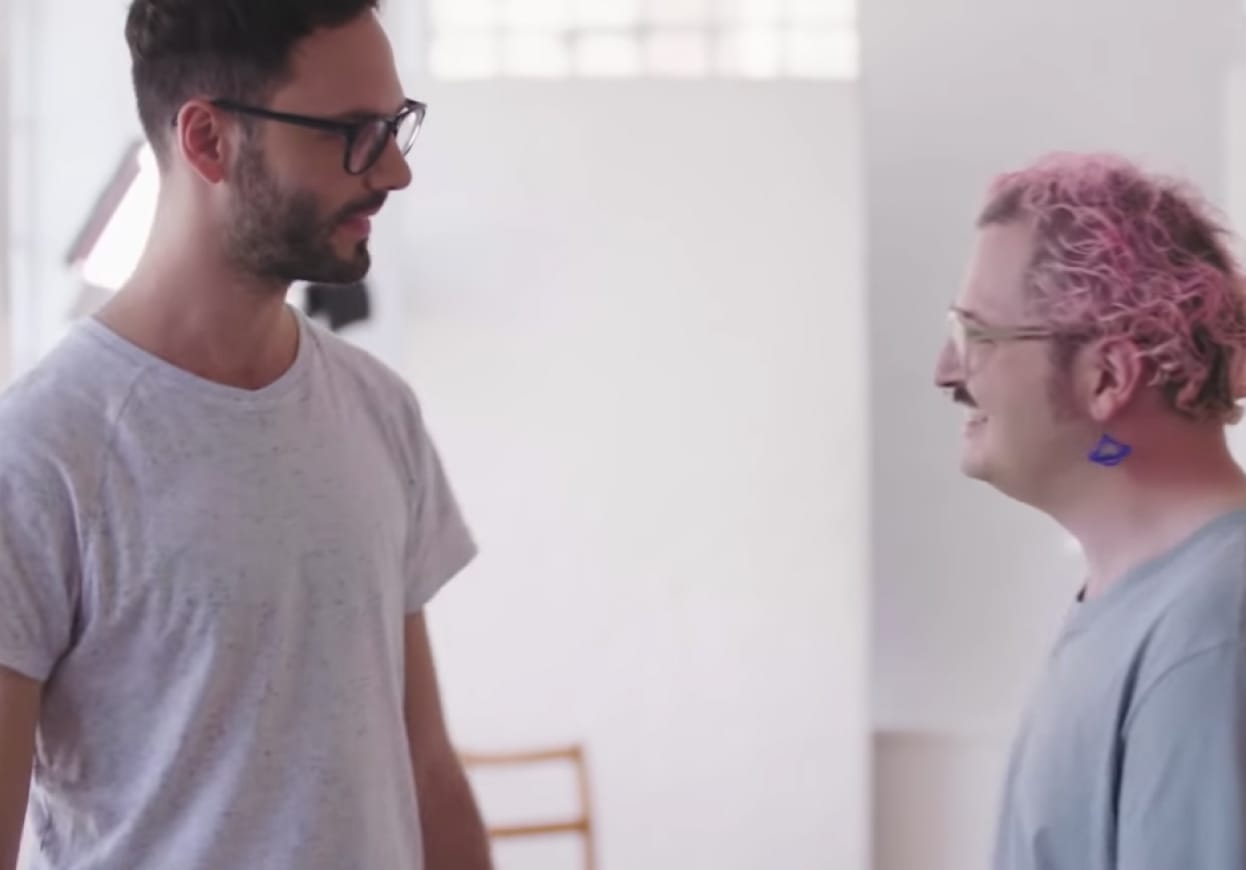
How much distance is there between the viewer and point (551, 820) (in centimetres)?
290

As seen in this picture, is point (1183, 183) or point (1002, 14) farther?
point (1002, 14)

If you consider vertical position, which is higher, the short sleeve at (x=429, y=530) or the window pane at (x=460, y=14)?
the window pane at (x=460, y=14)

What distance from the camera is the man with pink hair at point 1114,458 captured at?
0.97 meters

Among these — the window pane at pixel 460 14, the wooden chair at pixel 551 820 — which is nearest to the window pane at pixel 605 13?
the window pane at pixel 460 14

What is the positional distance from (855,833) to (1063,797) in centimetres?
191

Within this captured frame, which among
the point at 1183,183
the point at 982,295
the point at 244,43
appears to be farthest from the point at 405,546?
the point at 1183,183

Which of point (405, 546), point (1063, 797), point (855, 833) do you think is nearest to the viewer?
point (1063, 797)

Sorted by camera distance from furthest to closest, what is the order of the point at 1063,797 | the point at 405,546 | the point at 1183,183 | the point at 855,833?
the point at 855,833 → the point at 405,546 → the point at 1183,183 → the point at 1063,797

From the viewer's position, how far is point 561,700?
9.53 feet

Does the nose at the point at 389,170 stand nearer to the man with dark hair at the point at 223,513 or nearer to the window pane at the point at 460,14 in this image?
the man with dark hair at the point at 223,513

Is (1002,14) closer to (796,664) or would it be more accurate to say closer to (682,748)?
(796,664)

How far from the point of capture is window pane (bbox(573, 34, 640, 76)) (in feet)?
10.0

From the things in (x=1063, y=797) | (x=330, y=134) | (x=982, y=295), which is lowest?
(x=1063, y=797)

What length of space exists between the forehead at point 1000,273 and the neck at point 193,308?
1.94 feet
